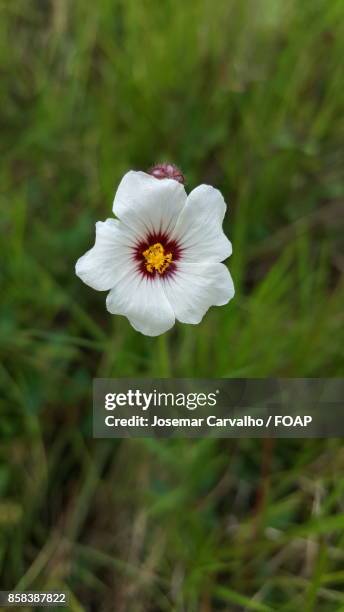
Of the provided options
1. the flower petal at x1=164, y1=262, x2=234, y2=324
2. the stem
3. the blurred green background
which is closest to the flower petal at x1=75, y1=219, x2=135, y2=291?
the flower petal at x1=164, y1=262, x2=234, y2=324

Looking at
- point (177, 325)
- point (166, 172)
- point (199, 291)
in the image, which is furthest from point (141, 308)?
point (177, 325)

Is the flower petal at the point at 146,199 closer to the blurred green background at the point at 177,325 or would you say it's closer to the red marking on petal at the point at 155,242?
the red marking on petal at the point at 155,242

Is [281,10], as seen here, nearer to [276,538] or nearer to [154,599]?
[276,538]

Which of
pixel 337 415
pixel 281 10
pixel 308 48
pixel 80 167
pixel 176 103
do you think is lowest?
pixel 337 415

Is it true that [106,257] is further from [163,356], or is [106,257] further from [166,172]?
[163,356]

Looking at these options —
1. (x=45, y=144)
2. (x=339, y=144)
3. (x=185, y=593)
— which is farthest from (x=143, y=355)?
(x=339, y=144)

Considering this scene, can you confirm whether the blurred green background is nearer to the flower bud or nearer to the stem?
the stem

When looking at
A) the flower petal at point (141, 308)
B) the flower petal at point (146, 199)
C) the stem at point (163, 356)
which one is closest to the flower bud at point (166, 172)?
the flower petal at point (146, 199)
